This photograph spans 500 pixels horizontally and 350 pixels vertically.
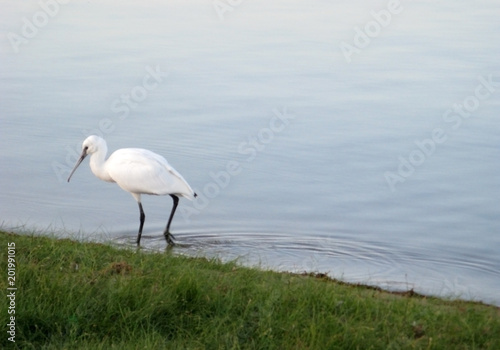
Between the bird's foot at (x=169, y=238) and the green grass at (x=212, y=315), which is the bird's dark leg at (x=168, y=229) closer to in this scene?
the bird's foot at (x=169, y=238)

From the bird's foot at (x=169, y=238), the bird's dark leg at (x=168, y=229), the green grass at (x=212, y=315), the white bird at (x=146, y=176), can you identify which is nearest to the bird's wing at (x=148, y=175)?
the white bird at (x=146, y=176)

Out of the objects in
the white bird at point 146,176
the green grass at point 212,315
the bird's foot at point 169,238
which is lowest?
the bird's foot at point 169,238

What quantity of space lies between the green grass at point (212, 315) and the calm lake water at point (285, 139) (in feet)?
5.61

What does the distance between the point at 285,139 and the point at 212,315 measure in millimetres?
6939

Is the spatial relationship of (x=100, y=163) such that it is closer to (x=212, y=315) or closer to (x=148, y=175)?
(x=148, y=175)

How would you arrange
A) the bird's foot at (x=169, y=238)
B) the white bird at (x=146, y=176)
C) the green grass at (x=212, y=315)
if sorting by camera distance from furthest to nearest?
the white bird at (x=146, y=176) < the bird's foot at (x=169, y=238) < the green grass at (x=212, y=315)

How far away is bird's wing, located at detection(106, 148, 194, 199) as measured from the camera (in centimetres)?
959

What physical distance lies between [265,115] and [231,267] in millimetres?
6354

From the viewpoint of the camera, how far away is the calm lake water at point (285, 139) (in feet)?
30.9

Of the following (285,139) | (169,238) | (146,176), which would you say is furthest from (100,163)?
(285,139)

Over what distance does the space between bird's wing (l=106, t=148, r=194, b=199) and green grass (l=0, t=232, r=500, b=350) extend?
3.13m

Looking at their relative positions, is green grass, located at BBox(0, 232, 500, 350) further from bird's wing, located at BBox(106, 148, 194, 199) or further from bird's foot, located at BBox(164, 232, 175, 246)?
bird's wing, located at BBox(106, 148, 194, 199)

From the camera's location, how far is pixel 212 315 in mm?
5812

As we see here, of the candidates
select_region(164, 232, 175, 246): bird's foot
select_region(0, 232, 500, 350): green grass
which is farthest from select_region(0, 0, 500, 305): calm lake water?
select_region(0, 232, 500, 350): green grass
